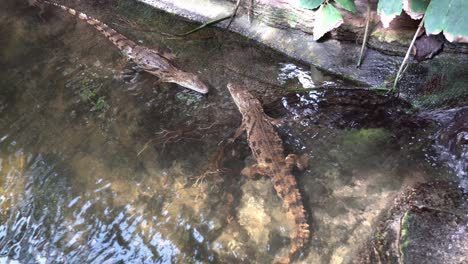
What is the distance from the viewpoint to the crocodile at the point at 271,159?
12.8 feet

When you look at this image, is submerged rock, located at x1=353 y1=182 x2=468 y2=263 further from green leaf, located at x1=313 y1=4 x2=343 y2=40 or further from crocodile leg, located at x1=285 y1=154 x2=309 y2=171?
green leaf, located at x1=313 y1=4 x2=343 y2=40

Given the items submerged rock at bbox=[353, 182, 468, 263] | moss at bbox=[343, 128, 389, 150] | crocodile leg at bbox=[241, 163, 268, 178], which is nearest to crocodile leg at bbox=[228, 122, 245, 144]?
crocodile leg at bbox=[241, 163, 268, 178]

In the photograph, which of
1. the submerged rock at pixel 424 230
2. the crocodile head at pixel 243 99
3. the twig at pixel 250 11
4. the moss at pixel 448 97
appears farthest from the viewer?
the twig at pixel 250 11

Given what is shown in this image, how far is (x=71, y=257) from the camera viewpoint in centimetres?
385

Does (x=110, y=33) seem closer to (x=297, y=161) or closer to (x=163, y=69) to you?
(x=163, y=69)

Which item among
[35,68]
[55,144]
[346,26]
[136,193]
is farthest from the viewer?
[35,68]

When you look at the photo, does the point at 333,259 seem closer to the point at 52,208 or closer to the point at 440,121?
the point at 440,121

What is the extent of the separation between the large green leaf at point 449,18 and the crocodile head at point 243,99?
7.00 feet

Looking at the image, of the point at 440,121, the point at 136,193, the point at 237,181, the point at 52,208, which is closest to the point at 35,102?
the point at 52,208

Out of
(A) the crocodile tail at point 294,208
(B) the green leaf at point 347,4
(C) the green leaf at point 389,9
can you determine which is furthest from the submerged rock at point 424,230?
(B) the green leaf at point 347,4

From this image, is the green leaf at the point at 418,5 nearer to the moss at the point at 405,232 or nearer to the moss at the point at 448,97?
the moss at the point at 448,97

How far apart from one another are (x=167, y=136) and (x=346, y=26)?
274 centimetres

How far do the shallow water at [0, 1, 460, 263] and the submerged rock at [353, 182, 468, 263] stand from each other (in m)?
0.23

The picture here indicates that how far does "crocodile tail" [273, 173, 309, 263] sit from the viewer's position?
12.5 feet
